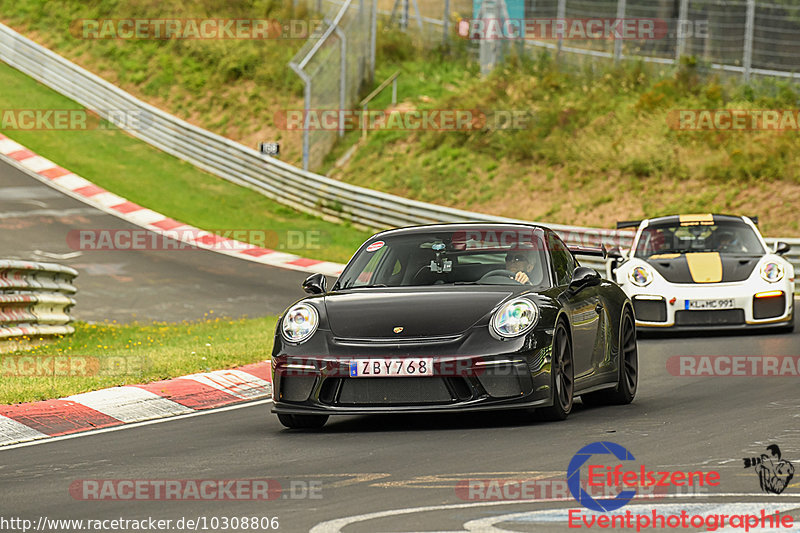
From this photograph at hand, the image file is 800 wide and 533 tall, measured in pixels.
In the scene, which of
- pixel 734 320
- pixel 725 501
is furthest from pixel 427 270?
pixel 734 320

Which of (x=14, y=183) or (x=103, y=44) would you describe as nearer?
(x=14, y=183)

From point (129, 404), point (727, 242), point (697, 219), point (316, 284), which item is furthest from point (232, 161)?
point (316, 284)

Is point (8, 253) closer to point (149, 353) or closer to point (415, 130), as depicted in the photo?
point (149, 353)

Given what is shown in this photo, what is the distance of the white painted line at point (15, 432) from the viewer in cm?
846

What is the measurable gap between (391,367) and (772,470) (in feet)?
7.88

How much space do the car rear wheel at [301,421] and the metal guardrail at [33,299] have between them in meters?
6.10

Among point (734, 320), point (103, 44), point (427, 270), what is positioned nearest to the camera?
point (427, 270)

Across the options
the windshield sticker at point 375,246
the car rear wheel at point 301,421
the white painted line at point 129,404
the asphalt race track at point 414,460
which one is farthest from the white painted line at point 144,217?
the car rear wheel at point 301,421

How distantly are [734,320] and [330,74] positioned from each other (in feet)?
65.6

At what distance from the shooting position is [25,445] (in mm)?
8258

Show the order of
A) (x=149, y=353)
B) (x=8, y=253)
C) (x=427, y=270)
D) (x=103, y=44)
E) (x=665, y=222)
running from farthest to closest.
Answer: (x=103, y=44) → (x=8, y=253) → (x=665, y=222) → (x=149, y=353) → (x=427, y=270)

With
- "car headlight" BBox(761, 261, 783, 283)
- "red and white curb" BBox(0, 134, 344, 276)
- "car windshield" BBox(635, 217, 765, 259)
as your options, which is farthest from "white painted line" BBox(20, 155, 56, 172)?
"car headlight" BBox(761, 261, 783, 283)

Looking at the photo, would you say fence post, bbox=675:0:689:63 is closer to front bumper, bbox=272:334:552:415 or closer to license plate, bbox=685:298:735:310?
license plate, bbox=685:298:735:310

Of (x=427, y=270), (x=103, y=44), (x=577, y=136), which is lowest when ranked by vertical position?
(x=427, y=270)
